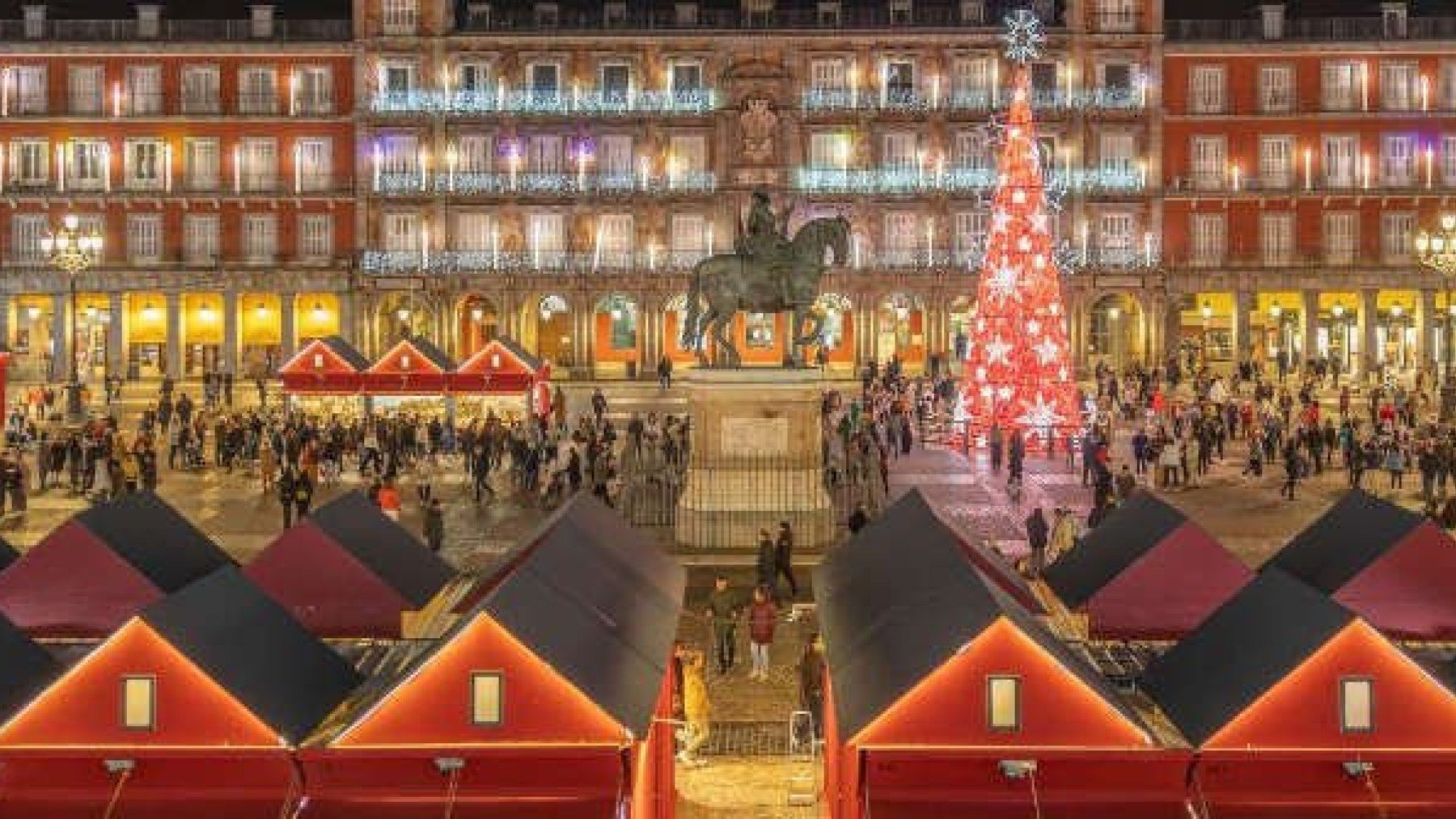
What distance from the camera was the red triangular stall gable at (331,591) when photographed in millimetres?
14594

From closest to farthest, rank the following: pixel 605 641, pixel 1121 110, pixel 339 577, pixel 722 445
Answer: pixel 605 641 < pixel 339 577 < pixel 722 445 < pixel 1121 110

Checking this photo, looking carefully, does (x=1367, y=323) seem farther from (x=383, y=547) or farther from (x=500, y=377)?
(x=383, y=547)

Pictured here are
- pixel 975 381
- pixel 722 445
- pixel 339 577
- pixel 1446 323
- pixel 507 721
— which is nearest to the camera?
pixel 507 721

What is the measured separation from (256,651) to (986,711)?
405 cm

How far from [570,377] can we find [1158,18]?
74.3ft

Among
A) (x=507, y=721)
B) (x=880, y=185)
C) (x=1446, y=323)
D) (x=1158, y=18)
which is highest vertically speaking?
(x=1158, y=18)

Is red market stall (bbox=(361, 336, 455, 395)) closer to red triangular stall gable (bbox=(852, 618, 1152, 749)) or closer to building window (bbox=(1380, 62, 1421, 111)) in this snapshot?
red triangular stall gable (bbox=(852, 618, 1152, 749))

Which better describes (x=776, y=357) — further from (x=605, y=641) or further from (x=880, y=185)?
(x=605, y=641)

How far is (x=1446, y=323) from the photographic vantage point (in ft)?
164

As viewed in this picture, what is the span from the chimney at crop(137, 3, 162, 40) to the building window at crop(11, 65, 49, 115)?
3.48m

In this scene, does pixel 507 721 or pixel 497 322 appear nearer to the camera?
pixel 507 721

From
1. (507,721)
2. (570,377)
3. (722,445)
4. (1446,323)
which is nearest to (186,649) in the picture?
(507,721)

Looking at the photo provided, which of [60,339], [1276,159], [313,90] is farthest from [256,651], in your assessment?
[1276,159]

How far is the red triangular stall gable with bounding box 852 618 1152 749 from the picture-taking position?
1040cm
